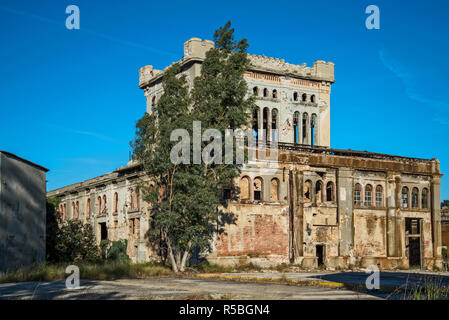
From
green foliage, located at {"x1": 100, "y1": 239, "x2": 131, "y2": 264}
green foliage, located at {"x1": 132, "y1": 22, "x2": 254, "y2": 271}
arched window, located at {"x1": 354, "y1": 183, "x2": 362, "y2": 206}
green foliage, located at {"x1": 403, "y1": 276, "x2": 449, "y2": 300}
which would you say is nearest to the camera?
green foliage, located at {"x1": 403, "y1": 276, "x2": 449, "y2": 300}

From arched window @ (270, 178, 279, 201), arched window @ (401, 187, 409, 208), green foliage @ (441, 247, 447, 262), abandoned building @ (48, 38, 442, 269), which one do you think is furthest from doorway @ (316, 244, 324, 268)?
green foliage @ (441, 247, 447, 262)

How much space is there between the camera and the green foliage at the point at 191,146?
989 inches

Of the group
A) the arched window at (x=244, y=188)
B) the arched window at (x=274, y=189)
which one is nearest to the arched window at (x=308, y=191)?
the arched window at (x=274, y=189)

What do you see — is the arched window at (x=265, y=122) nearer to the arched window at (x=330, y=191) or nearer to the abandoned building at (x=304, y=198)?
the abandoned building at (x=304, y=198)

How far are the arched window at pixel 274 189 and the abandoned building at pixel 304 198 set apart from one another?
0.21ft

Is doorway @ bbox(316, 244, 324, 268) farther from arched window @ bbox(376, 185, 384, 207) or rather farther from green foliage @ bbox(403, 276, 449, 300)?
green foliage @ bbox(403, 276, 449, 300)

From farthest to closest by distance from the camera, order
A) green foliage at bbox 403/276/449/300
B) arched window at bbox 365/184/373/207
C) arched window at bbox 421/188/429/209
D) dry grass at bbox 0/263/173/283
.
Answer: arched window at bbox 421/188/429/209 < arched window at bbox 365/184/373/207 < dry grass at bbox 0/263/173/283 < green foliage at bbox 403/276/449/300

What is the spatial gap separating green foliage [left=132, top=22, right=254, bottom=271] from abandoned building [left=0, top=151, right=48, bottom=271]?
17.0 ft

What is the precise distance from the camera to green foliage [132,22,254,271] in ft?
A: 82.4

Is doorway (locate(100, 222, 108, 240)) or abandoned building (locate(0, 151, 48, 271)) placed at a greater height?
abandoned building (locate(0, 151, 48, 271))

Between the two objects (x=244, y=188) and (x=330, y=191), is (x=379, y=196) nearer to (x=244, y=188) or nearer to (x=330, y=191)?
(x=330, y=191)
